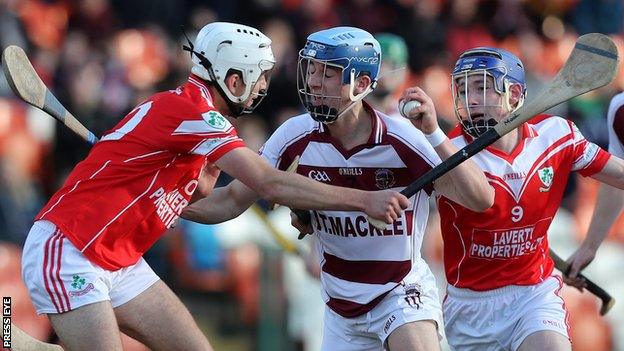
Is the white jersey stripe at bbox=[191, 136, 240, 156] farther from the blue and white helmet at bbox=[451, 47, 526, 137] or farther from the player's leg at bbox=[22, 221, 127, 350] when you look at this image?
the blue and white helmet at bbox=[451, 47, 526, 137]

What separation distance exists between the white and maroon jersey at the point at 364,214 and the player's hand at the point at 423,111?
23 cm

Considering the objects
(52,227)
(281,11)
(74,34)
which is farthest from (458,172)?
(281,11)

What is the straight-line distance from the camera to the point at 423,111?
17.6 ft

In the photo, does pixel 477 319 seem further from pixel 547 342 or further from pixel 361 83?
pixel 361 83

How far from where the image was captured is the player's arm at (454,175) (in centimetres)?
540

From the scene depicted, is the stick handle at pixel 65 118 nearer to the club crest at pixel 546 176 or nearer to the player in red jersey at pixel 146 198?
the player in red jersey at pixel 146 198

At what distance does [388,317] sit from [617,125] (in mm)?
1887

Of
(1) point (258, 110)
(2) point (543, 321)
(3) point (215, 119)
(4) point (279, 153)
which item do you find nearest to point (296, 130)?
(4) point (279, 153)

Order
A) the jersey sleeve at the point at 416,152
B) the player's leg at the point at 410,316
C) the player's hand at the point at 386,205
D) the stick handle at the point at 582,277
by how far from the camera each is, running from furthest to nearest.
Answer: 1. the stick handle at the point at 582,277
2. the jersey sleeve at the point at 416,152
3. the player's leg at the point at 410,316
4. the player's hand at the point at 386,205

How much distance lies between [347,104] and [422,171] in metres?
0.46

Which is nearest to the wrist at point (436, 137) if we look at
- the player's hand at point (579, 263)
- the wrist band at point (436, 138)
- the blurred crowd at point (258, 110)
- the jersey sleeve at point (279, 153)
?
the wrist band at point (436, 138)

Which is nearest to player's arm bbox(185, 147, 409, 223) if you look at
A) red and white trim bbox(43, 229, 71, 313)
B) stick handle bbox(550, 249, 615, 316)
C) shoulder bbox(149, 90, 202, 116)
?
shoulder bbox(149, 90, 202, 116)

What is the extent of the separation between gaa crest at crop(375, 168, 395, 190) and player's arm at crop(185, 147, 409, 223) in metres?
0.35

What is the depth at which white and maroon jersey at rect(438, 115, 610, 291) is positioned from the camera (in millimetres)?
5918
